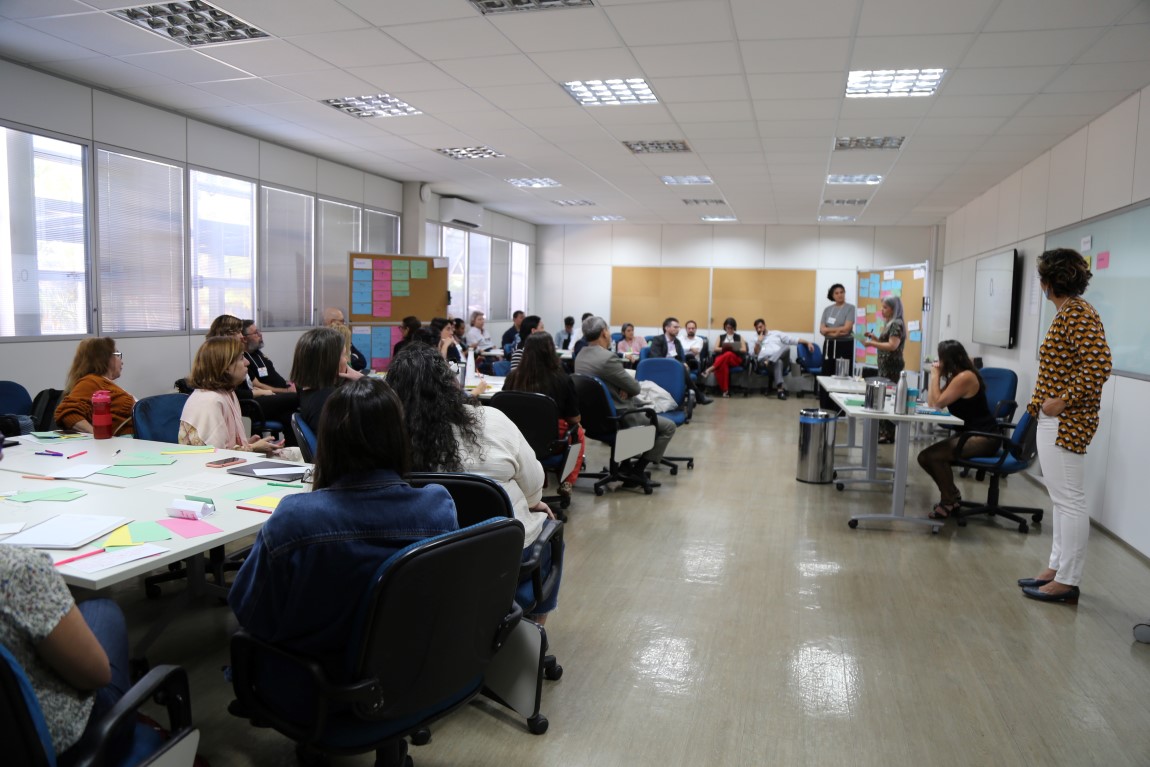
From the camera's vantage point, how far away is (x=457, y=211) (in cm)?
1153

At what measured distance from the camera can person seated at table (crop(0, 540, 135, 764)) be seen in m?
1.30

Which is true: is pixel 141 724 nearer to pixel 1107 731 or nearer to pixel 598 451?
pixel 1107 731

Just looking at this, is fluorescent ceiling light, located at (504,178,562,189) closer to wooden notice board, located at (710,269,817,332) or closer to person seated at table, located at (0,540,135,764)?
wooden notice board, located at (710,269,817,332)

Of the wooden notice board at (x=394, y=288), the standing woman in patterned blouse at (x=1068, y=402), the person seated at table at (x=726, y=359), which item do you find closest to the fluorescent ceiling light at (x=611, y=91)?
the standing woman in patterned blouse at (x=1068, y=402)

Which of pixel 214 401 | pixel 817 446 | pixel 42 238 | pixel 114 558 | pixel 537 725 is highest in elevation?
pixel 42 238

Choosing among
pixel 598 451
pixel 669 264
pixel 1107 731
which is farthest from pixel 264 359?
pixel 669 264

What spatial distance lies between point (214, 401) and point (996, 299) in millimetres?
7927

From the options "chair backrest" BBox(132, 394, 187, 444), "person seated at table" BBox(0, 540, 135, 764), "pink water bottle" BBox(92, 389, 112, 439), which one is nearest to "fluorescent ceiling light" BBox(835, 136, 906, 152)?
"chair backrest" BBox(132, 394, 187, 444)

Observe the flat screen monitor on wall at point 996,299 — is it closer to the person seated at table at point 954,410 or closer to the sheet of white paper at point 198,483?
the person seated at table at point 954,410

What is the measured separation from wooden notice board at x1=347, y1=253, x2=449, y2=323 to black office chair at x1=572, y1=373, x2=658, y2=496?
184 inches

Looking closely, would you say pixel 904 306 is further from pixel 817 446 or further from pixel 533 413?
pixel 533 413

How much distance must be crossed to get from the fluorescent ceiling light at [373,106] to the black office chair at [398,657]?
5365 mm

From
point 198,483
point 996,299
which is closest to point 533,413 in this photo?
point 198,483

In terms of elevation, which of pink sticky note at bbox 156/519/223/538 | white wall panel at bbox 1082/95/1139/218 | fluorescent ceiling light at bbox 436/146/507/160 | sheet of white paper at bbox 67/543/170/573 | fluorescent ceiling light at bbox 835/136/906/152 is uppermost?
fluorescent ceiling light at bbox 436/146/507/160
